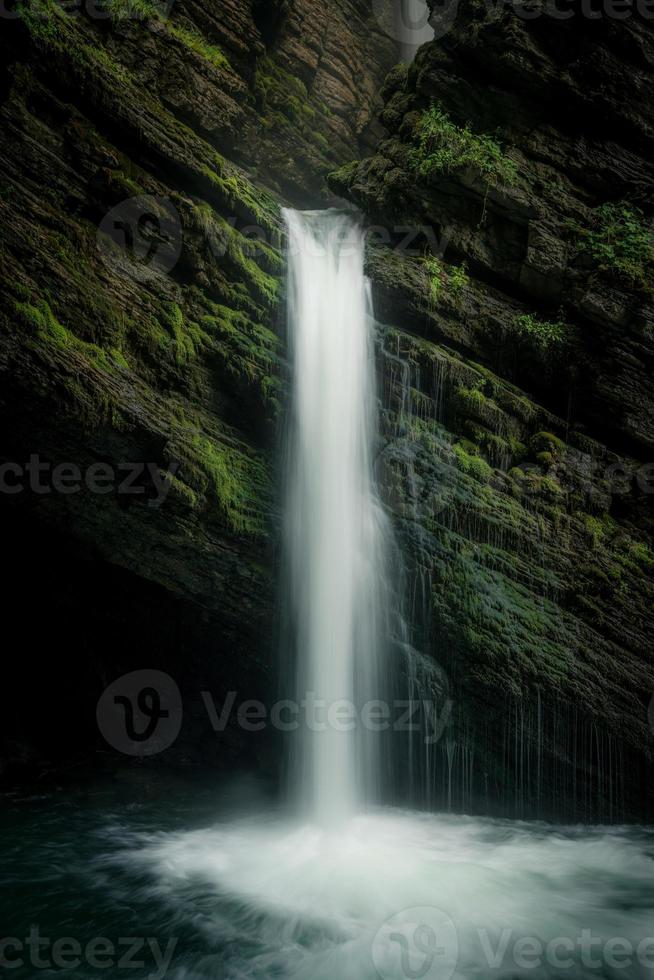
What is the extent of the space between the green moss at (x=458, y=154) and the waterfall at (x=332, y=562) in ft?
10.2

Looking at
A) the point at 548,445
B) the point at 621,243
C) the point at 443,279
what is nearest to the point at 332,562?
the point at 548,445

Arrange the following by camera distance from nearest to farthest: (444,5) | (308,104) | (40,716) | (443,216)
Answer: (40,716)
(443,216)
(444,5)
(308,104)

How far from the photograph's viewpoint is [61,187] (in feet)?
23.0

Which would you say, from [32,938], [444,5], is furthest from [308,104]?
[32,938]

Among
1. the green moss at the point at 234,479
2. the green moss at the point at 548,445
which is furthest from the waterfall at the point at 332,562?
the green moss at the point at 548,445

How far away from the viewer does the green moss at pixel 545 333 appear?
9.30m

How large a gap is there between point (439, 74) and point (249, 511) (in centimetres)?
866

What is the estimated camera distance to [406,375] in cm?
891

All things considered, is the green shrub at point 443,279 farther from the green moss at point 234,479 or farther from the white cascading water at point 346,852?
the green moss at point 234,479

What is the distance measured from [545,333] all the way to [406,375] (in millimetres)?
2507

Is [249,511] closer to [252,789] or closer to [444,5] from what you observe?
[252,789]

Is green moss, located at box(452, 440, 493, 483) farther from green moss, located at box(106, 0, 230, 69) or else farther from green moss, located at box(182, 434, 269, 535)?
green moss, located at box(106, 0, 230, 69)

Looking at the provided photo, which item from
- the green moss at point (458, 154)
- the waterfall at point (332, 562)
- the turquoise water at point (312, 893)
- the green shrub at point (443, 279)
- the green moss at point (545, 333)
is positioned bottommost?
the turquoise water at point (312, 893)

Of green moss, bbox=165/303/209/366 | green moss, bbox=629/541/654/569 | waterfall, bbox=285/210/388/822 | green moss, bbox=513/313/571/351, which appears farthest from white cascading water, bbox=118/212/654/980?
green moss, bbox=629/541/654/569
